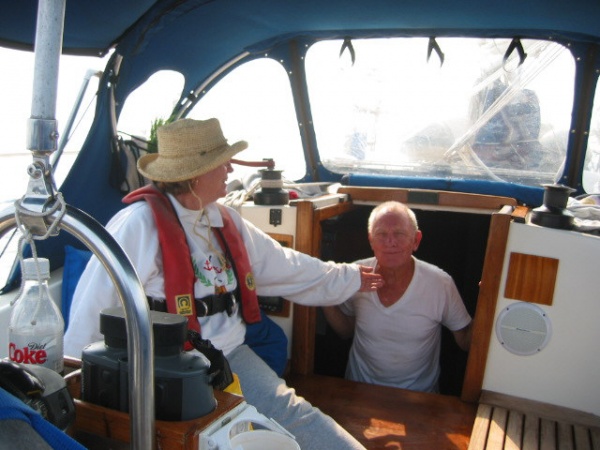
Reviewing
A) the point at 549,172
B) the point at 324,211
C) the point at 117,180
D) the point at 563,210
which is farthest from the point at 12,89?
the point at 549,172

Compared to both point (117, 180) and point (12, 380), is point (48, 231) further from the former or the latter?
point (117, 180)

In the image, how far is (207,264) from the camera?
2.15 meters

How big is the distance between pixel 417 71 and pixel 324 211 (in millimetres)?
1359

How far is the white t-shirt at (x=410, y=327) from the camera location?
2.71 meters

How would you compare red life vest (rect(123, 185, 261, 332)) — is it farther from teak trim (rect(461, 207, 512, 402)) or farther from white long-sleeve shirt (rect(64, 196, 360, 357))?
teak trim (rect(461, 207, 512, 402))

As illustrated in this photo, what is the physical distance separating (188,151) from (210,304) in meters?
0.59

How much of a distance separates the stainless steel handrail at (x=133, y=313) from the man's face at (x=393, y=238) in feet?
6.46

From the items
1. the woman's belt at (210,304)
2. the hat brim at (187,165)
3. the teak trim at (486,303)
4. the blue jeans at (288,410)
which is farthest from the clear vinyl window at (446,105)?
the blue jeans at (288,410)

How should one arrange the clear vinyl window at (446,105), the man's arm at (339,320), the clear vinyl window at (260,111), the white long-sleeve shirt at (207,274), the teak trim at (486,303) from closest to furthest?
the white long-sleeve shirt at (207,274)
the teak trim at (486,303)
the man's arm at (339,320)
the clear vinyl window at (446,105)
the clear vinyl window at (260,111)

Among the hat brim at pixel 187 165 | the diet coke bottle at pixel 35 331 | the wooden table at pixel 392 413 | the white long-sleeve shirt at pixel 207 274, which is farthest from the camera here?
the wooden table at pixel 392 413

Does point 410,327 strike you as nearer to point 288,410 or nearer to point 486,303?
point 486,303

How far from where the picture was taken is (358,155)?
4.05 meters

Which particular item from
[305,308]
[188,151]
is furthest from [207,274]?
[305,308]

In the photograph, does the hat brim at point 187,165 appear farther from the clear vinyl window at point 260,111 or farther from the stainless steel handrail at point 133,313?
the clear vinyl window at point 260,111
